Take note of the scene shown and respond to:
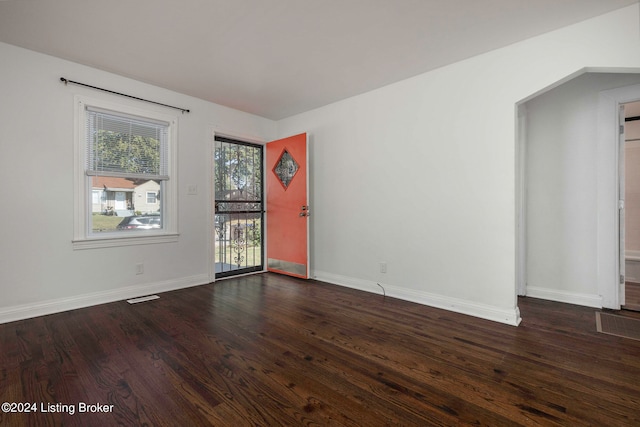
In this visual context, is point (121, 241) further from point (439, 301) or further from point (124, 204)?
point (439, 301)

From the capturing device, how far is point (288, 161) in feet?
14.6

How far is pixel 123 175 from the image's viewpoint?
3367 mm

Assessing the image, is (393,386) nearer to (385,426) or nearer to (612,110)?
(385,426)

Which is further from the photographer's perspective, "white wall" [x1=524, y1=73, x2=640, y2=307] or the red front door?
the red front door

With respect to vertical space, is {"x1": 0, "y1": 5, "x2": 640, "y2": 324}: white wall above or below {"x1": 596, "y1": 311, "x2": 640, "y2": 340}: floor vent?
above

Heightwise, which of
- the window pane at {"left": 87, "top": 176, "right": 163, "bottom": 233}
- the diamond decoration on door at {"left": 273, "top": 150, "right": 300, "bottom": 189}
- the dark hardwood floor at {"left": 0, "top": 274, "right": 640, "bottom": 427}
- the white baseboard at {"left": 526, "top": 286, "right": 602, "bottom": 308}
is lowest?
the dark hardwood floor at {"left": 0, "top": 274, "right": 640, "bottom": 427}

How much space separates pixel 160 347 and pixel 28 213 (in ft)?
6.38

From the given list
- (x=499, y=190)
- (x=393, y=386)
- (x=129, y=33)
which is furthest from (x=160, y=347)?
(x=499, y=190)

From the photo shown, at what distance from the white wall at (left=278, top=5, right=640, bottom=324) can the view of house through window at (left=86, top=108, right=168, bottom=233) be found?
2215 millimetres

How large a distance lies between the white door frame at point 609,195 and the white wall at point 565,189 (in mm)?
35

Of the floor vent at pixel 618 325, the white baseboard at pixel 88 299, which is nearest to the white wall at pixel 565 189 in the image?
the floor vent at pixel 618 325

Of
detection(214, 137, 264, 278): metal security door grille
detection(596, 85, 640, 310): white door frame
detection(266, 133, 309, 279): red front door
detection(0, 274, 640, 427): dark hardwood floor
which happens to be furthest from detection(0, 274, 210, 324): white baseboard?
detection(596, 85, 640, 310): white door frame

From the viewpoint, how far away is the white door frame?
9.59ft

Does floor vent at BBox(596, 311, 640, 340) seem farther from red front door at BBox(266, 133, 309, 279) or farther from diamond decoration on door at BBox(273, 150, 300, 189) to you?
diamond decoration on door at BBox(273, 150, 300, 189)
